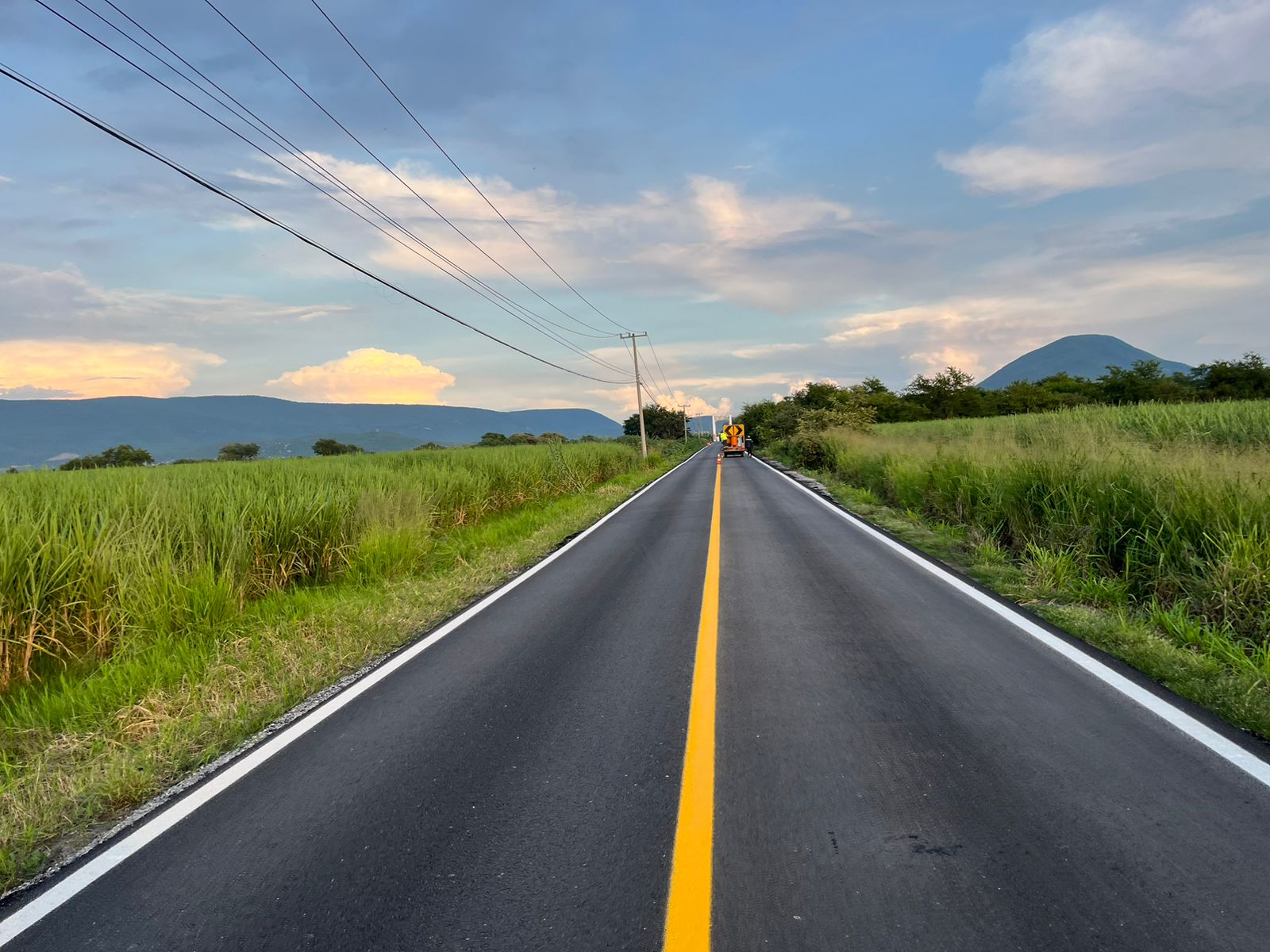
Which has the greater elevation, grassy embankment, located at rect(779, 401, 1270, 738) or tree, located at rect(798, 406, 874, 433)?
tree, located at rect(798, 406, 874, 433)

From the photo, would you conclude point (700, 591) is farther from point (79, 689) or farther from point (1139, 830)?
point (79, 689)

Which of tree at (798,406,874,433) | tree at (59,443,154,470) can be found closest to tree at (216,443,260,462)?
tree at (59,443,154,470)

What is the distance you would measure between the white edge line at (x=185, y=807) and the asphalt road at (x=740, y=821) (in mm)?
52

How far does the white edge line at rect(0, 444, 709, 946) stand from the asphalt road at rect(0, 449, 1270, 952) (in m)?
0.05

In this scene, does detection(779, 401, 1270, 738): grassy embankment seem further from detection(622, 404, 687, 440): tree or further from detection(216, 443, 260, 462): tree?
detection(622, 404, 687, 440): tree

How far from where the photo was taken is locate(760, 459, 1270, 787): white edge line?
3.41 meters

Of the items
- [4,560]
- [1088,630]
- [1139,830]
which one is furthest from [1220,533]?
[4,560]

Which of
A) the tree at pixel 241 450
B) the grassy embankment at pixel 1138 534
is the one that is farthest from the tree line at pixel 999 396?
the tree at pixel 241 450

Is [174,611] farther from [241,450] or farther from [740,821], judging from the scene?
[241,450]

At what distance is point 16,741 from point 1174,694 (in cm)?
781

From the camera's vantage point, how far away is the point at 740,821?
303 centimetres

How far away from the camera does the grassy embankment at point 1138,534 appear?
16.3 ft

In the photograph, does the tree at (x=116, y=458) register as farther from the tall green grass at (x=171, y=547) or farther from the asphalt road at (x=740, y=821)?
the asphalt road at (x=740, y=821)

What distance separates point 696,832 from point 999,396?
99.3 meters
